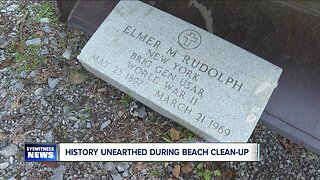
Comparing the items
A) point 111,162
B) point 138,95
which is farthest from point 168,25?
point 111,162

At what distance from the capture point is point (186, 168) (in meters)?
2.36

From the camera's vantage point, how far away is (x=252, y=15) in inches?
99.9

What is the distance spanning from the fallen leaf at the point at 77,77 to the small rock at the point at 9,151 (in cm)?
49

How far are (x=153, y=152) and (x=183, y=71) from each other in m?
Answer: 0.45

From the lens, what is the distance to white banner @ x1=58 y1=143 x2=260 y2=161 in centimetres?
235

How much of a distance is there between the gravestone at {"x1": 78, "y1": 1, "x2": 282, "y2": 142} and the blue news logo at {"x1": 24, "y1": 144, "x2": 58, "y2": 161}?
0.48 m

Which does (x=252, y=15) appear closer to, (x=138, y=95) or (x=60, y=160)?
(x=138, y=95)

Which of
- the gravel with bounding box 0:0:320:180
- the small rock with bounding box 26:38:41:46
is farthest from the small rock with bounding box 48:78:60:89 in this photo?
the small rock with bounding box 26:38:41:46

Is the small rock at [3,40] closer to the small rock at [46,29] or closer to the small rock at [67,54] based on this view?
the small rock at [46,29]

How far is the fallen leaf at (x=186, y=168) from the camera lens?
2359 mm

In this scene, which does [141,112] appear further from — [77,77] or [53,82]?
[53,82]

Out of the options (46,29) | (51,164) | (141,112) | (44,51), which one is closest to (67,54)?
(44,51)

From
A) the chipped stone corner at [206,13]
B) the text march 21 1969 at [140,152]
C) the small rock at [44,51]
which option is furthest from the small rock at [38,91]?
the chipped stone corner at [206,13]

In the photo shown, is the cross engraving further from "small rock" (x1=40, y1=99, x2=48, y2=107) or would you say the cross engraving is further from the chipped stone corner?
"small rock" (x1=40, y1=99, x2=48, y2=107)
